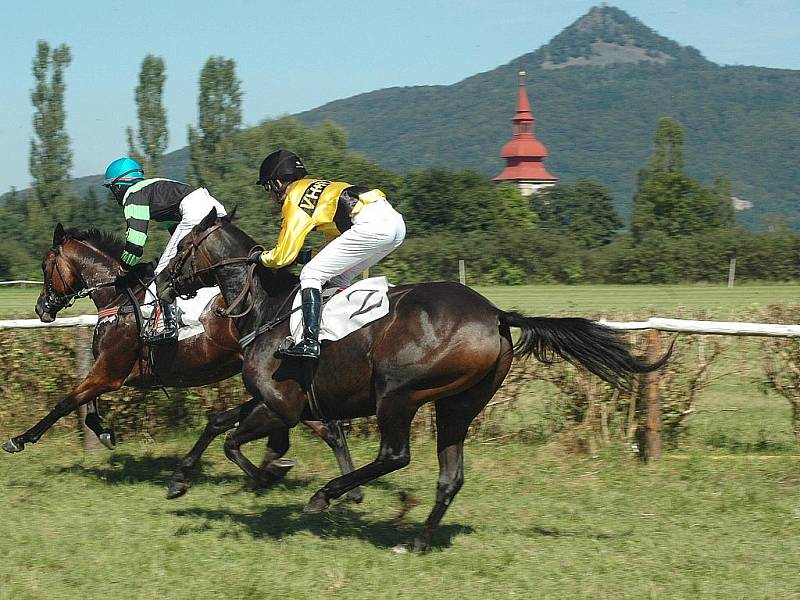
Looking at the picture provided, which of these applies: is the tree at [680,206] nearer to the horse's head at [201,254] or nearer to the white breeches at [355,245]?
the horse's head at [201,254]

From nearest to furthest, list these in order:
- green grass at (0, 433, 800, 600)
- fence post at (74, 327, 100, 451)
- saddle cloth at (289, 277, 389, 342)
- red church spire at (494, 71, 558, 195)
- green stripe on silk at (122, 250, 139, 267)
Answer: green grass at (0, 433, 800, 600) → saddle cloth at (289, 277, 389, 342) → green stripe on silk at (122, 250, 139, 267) → fence post at (74, 327, 100, 451) → red church spire at (494, 71, 558, 195)

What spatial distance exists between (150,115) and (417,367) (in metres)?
60.3

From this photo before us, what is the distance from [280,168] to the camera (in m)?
6.09

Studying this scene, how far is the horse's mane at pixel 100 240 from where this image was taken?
781cm

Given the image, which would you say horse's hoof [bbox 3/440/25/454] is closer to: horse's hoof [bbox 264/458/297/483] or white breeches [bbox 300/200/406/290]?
horse's hoof [bbox 264/458/297/483]

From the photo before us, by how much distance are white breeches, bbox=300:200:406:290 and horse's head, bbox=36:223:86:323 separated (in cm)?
277

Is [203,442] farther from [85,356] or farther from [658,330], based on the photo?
[658,330]

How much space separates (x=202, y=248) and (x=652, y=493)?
3.35 m

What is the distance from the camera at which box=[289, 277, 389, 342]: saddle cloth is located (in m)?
5.62

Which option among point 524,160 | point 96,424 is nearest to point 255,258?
point 96,424

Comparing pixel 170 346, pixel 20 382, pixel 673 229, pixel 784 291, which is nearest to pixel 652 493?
pixel 170 346

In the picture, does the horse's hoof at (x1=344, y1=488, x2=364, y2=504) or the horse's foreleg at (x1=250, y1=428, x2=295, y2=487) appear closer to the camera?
the horse's foreleg at (x1=250, y1=428, x2=295, y2=487)

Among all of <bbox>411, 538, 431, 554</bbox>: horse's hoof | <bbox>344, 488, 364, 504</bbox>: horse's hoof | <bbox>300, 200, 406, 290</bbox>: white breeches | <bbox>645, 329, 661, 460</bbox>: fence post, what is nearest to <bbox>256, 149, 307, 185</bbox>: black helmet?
<bbox>300, 200, 406, 290</bbox>: white breeches

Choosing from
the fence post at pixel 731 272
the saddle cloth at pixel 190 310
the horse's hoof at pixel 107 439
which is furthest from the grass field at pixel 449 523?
the fence post at pixel 731 272
